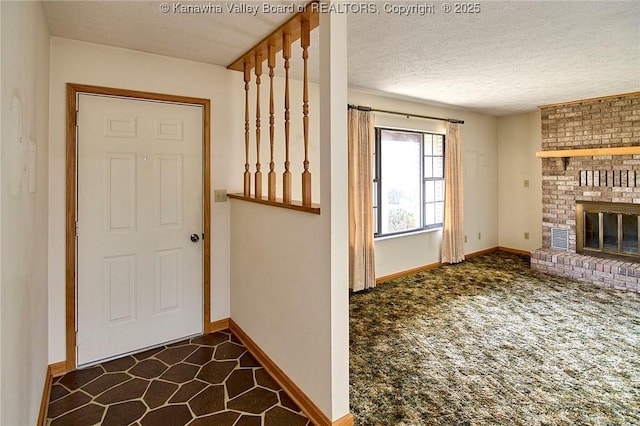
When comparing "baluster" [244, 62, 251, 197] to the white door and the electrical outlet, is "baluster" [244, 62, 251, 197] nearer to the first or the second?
the electrical outlet

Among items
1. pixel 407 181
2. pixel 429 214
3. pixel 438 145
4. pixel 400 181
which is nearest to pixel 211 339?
pixel 400 181

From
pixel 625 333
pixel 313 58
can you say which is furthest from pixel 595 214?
pixel 313 58

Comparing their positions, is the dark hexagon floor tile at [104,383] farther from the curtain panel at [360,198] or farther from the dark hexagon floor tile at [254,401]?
the curtain panel at [360,198]

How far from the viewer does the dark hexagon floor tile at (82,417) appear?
2.01 meters

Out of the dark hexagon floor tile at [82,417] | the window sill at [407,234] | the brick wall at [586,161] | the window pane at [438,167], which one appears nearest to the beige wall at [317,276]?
the dark hexagon floor tile at [82,417]

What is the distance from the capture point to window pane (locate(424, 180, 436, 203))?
17.2ft

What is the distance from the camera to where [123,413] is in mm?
2096

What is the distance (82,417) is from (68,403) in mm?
217

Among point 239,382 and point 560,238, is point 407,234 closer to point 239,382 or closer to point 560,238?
point 560,238

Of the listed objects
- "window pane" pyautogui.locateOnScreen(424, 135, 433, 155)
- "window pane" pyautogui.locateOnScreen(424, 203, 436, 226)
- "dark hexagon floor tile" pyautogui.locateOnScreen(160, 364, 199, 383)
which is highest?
"window pane" pyautogui.locateOnScreen(424, 135, 433, 155)

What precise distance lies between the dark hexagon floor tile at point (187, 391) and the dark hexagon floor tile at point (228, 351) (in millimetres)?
346

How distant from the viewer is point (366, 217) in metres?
4.29

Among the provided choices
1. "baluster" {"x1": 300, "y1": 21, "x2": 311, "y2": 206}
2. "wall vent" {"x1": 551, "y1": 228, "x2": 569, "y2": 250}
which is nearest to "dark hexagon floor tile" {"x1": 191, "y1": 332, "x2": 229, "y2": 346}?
"baluster" {"x1": 300, "y1": 21, "x2": 311, "y2": 206}

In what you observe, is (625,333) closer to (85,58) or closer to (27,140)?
(27,140)
